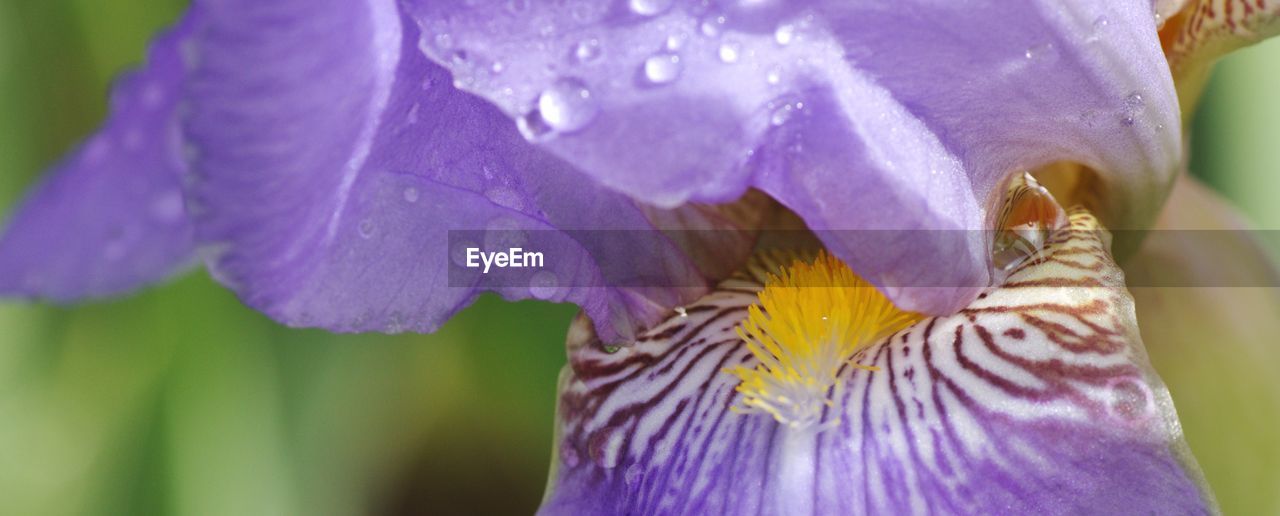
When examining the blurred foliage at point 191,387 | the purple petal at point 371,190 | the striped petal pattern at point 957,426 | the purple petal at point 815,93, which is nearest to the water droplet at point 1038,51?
the purple petal at point 815,93

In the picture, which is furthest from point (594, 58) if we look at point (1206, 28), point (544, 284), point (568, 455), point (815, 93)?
point (1206, 28)

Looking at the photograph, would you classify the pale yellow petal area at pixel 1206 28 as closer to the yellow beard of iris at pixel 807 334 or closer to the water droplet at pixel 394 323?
the yellow beard of iris at pixel 807 334

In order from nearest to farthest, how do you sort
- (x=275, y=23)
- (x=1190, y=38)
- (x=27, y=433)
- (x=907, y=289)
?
(x=275, y=23), (x=907, y=289), (x=1190, y=38), (x=27, y=433)

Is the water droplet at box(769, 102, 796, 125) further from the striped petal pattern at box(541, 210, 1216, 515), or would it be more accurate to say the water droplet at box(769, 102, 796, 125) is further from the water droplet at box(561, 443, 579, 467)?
the water droplet at box(561, 443, 579, 467)

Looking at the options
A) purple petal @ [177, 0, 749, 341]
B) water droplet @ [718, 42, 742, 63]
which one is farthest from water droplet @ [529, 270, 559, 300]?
water droplet @ [718, 42, 742, 63]

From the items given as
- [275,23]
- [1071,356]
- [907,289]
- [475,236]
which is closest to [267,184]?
[275,23]

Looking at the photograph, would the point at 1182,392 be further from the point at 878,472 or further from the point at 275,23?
the point at 275,23

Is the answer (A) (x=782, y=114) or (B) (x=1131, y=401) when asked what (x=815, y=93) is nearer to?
(A) (x=782, y=114)
